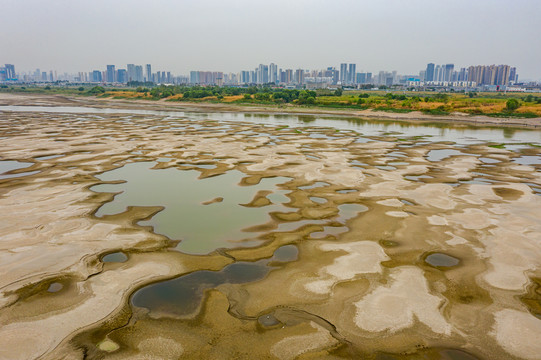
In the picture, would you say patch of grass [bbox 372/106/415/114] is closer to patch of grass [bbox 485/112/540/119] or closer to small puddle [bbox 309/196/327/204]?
patch of grass [bbox 485/112/540/119]

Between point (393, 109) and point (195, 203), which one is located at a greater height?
point (393, 109)

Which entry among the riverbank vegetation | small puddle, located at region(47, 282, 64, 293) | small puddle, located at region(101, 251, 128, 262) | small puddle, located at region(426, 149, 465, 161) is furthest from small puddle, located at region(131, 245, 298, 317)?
the riverbank vegetation

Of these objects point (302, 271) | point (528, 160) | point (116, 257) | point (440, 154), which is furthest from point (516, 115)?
point (116, 257)

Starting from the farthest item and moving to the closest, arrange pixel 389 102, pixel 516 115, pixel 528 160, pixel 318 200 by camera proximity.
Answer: pixel 389 102, pixel 516 115, pixel 528 160, pixel 318 200

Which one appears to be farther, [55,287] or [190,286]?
[190,286]

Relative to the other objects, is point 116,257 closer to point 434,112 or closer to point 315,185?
point 315,185

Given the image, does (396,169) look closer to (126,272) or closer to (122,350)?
(126,272)

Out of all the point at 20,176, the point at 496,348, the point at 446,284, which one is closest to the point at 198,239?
the point at 446,284
